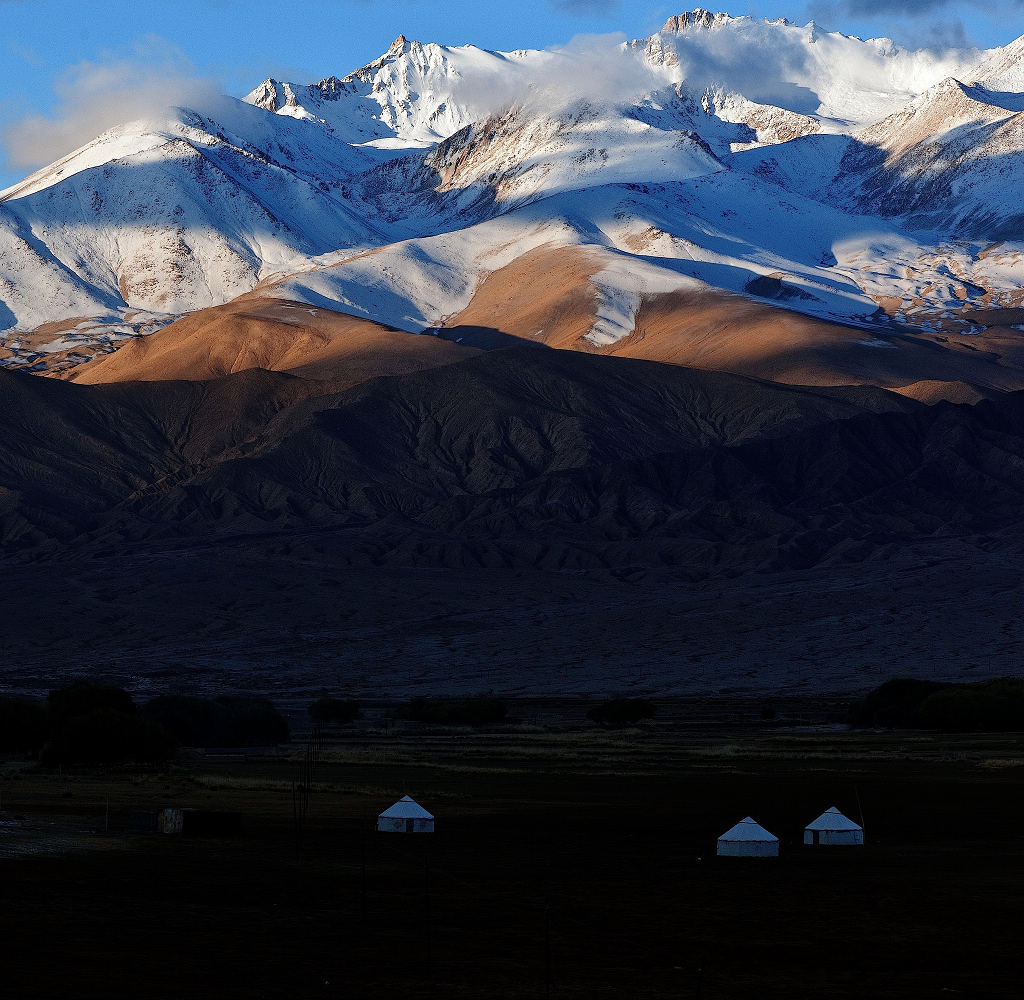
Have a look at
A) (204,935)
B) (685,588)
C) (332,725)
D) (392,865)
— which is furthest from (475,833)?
(685,588)

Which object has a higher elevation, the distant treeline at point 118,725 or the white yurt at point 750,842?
the distant treeline at point 118,725

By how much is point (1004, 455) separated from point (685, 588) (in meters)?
61.7

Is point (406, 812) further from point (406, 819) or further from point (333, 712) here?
point (333, 712)

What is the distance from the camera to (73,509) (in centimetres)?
19188

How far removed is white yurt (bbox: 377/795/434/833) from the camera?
112 feet

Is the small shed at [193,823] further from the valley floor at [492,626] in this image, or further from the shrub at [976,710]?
the valley floor at [492,626]

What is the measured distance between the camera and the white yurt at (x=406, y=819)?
112 ft

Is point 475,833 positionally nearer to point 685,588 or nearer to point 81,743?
point 81,743

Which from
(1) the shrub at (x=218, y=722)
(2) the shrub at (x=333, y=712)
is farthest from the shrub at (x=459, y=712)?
(1) the shrub at (x=218, y=722)

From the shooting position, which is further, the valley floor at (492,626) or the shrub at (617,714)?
the valley floor at (492,626)

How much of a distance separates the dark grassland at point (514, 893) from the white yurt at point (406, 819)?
0.42 m

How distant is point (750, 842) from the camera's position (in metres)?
31.3

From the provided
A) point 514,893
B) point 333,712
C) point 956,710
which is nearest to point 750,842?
point 514,893

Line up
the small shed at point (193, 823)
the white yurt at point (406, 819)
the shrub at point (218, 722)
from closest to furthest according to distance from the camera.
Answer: the small shed at point (193, 823)
the white yurt at point (406, 819)
the shrub at point (218, 722)
